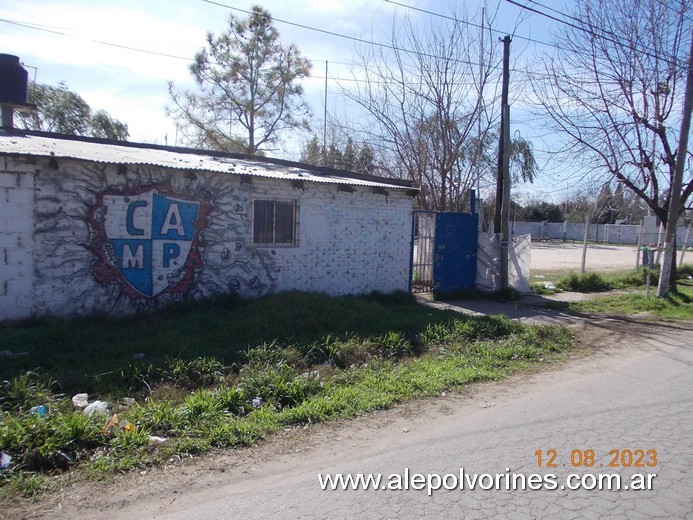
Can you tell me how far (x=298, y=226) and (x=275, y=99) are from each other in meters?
16.3

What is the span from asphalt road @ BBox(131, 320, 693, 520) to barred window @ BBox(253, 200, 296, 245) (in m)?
5.40

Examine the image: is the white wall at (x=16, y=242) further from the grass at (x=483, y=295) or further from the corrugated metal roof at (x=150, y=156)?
the grass at (x=483, y=295)

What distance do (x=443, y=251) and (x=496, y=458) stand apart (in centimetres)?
959

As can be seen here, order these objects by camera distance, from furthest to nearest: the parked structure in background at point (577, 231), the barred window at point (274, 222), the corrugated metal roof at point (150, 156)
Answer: the parked structure in background at point (577, 231) → the barred window at point (274, 222) → the corrugated metal roof at point (150, 156)

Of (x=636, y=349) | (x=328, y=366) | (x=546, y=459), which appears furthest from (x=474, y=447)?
(x=636, y=349)

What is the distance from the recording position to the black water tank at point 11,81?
10294mm

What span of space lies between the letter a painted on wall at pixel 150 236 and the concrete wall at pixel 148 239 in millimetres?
16

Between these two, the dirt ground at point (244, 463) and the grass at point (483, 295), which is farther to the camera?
the grass at point (483, 295)

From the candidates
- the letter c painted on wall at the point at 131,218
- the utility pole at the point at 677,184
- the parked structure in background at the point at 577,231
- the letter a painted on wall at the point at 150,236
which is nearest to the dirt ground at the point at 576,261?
the utility pole at the point at 677,184

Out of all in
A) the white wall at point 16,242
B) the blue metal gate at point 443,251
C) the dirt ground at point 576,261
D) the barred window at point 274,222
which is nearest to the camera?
the white wall at point 16,242

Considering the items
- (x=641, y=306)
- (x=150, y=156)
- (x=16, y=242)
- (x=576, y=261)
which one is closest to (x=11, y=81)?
(x=150, y=156)

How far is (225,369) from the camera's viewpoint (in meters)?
6.21

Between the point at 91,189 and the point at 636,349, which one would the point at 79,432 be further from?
the point at 636,349

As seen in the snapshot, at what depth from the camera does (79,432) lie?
13.9 ft
